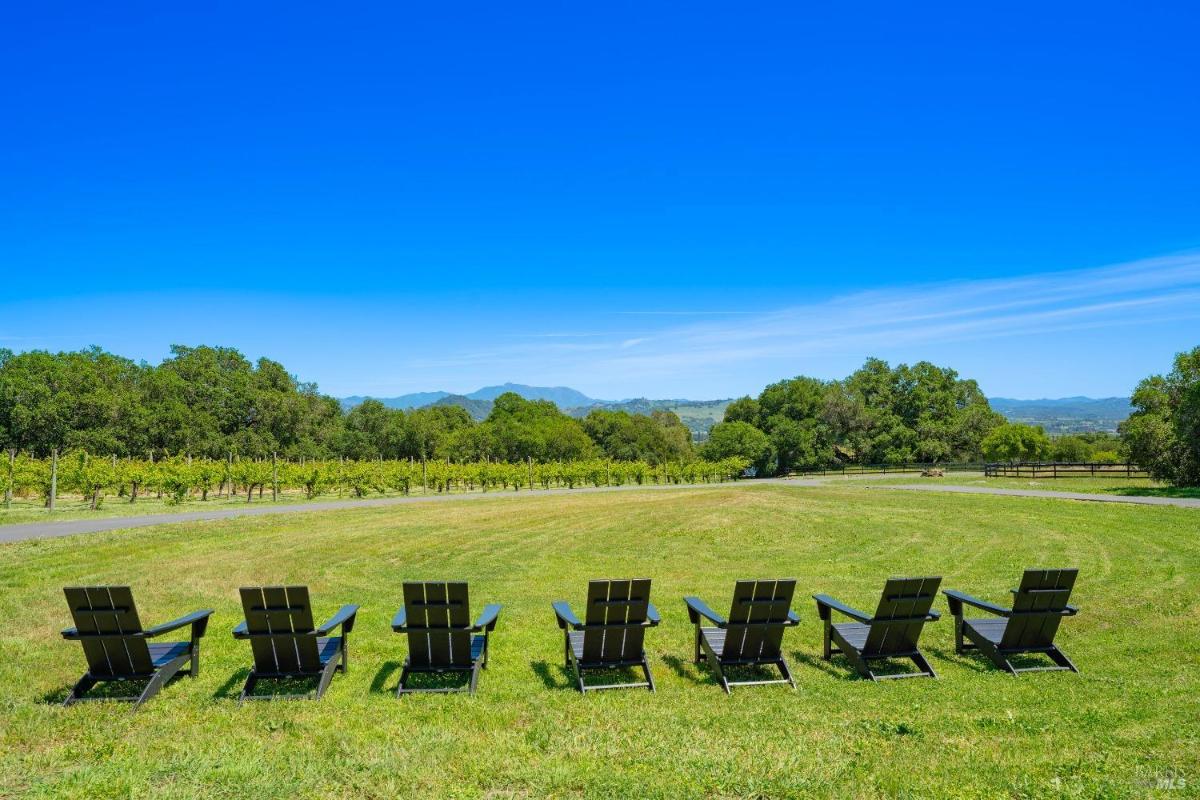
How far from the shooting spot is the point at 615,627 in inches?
253

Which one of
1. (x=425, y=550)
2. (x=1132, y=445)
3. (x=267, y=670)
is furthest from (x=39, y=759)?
(x=1132, y=445)

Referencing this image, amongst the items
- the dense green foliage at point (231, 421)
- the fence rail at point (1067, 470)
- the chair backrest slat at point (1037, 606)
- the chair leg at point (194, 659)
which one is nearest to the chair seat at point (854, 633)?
the chair backrest slat at point (1037, 606)

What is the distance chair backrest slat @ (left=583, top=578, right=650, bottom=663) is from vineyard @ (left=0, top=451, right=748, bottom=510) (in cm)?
2979

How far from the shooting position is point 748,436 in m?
71.5

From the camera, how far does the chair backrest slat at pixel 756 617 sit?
6523mm

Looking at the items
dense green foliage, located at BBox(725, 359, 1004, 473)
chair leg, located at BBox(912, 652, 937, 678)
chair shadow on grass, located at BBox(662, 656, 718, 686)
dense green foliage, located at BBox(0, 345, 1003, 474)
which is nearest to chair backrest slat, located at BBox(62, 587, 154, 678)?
chair shadow on grass, located at BBox(662, 656, 718, 686)

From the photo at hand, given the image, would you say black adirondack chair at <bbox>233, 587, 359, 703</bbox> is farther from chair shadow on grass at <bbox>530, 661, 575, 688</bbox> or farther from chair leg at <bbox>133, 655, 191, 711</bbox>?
chair shadow on grass at <bbox>530, 661, 575, 688</bbox>

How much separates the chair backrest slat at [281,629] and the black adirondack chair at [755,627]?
3.73 metres

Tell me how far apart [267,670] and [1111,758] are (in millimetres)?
6566

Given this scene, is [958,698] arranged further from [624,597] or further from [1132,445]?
[1132,445]

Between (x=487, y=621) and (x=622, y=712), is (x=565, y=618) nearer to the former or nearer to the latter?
(x=487, y=621)

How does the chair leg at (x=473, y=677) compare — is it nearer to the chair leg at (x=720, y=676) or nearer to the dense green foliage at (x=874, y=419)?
the chair leg at (x=720, y=676)

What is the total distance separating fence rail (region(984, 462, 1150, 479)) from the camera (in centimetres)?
4356

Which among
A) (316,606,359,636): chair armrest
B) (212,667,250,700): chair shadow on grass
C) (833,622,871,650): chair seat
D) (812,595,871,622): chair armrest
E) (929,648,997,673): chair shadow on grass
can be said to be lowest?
(929,648,997,673): chair shadow on grass
